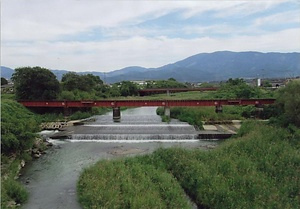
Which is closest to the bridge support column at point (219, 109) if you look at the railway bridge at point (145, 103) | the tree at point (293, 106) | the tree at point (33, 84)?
the railway bridge at point (145, 103)

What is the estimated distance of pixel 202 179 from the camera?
18188 mm

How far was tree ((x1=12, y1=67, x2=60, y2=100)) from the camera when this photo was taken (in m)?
52.3

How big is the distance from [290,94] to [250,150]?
40.4ft

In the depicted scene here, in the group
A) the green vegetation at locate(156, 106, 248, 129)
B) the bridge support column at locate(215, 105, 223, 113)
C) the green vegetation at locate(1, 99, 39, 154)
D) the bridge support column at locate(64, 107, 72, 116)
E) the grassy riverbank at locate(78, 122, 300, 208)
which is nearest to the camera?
the grassy riverbank at locate(78, 122, 300, 208)

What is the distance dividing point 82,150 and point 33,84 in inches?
1035

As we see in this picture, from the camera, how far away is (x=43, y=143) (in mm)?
32719

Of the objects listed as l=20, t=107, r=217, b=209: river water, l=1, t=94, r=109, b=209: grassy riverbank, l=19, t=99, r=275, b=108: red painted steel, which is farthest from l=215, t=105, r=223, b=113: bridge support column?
l=1, t=94, r=109, b=209: grassy riverbank

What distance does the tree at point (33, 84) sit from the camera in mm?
52341

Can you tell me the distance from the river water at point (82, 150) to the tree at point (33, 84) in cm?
1187

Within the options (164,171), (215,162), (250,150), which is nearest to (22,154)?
(164,171)

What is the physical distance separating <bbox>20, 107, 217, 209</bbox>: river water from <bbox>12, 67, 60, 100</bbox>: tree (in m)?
11.9

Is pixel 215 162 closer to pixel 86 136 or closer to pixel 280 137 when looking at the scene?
pixel 280 137

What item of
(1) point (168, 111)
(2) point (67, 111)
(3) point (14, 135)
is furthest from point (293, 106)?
(2) point (67, 111)

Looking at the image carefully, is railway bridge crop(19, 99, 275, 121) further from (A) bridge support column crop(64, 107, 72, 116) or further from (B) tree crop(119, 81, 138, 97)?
(B) tree crop(119, 81, 138, 97)
